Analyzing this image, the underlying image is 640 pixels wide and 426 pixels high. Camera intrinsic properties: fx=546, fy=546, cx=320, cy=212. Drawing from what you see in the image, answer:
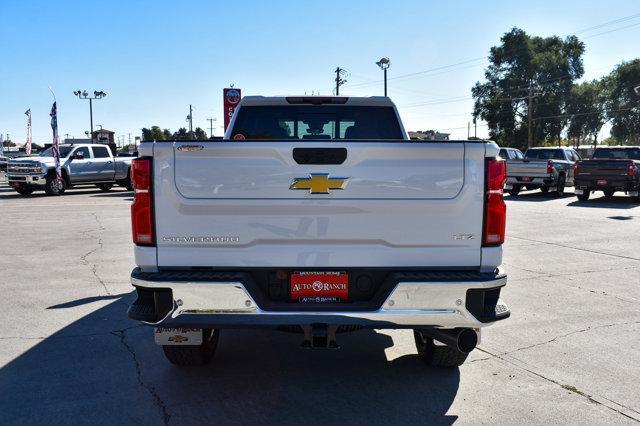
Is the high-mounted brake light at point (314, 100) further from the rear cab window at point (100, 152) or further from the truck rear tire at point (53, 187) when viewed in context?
the rear cab window at point (100, 152)

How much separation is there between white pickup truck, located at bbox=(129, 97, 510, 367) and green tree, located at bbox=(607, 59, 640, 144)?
8951cm

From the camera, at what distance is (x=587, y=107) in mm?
72438

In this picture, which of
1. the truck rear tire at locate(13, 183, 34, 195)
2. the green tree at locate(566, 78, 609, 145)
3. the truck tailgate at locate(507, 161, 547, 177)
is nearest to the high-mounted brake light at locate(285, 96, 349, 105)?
the truck tailgate at locate(507, 161, 547, 177)

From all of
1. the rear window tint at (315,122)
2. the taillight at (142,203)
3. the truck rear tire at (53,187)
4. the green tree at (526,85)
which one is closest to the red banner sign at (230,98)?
the truck rear tire at (53,187)

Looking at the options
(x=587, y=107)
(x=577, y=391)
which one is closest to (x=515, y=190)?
(x=577, y=391)

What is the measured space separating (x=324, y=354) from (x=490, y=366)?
138cm

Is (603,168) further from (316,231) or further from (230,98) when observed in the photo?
(316,231)

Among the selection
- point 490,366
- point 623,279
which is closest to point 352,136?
point 490,366

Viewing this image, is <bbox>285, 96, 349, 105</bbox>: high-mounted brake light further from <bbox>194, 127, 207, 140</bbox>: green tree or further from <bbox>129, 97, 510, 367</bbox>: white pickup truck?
<bbox>129, 97, 510, 367</bbox>: white pickup truck

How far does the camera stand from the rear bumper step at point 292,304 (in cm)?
325

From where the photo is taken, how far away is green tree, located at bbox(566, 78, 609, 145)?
229 ft

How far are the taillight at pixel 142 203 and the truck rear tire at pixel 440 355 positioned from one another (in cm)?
214

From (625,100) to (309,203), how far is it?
93.3 m

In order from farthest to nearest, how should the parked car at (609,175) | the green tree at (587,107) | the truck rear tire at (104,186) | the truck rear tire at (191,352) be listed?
the green tree at (587,107) < the truck rear tire at (104,186) < the parked car at (609,175) < the truck rear tire at (191,352)
